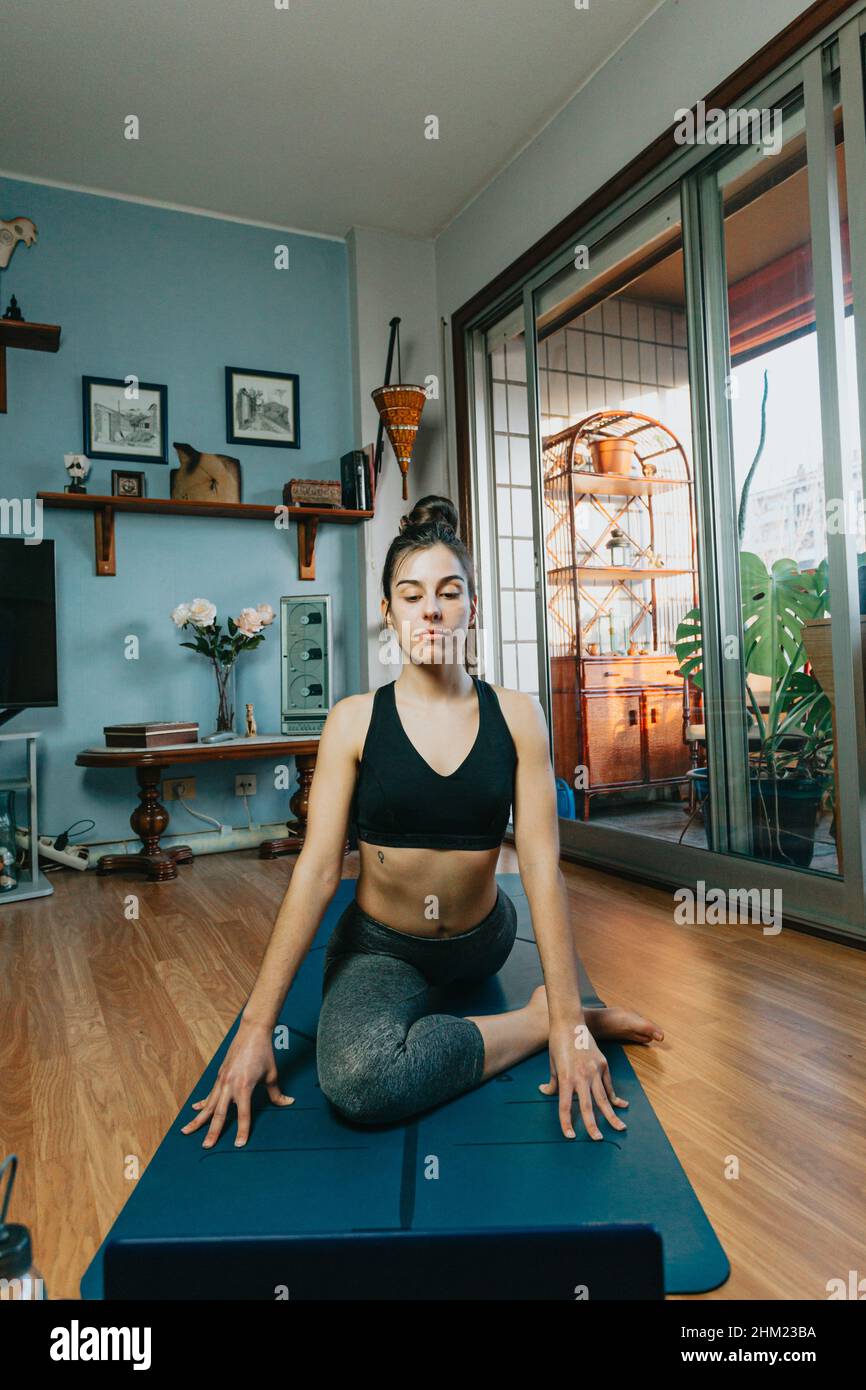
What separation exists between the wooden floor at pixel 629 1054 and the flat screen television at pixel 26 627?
798mm

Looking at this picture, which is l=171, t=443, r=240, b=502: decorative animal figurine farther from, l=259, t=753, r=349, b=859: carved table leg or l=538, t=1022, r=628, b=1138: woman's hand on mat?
l=538, t=1022, r=628, b=1138: woman's hand on mat

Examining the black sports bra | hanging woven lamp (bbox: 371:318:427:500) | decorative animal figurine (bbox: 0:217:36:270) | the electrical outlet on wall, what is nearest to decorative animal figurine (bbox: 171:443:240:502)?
hanging woven lamp (bbox: 371:318:427:500)

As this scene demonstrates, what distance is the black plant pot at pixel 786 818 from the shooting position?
2355 mm

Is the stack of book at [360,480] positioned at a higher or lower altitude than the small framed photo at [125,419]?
lower

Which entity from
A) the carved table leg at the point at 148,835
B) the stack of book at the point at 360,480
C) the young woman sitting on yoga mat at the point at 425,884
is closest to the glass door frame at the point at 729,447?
the stack of book at the point at 360,480

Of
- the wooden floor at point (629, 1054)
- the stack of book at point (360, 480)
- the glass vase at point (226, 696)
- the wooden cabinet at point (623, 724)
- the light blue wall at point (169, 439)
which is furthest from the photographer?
the stack of book at point (360, 480)

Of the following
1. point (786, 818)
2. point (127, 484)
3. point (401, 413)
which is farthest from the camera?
point (401, 413)

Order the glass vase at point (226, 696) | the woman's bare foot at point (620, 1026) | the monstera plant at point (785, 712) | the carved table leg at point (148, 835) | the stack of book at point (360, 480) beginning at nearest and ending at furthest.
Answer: the woman's bare foot at point (620, 1026)
the monstera plant at point (785, 712)
the carved table leg at point (148, 835)
the glass vase at point (226, 696)
the stack of book at point (360, 480)

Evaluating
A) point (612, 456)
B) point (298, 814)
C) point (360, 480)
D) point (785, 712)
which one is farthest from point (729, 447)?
point (298, 814)

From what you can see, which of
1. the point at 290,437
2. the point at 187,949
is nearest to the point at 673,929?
the point at 187,949

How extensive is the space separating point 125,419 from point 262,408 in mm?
612

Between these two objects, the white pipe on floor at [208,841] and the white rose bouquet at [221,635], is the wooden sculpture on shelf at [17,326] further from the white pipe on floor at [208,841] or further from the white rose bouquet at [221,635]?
the white pipe on floor at [208,841]

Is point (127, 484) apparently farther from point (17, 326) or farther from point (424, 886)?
point (424, 886)

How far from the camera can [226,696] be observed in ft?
12.5
